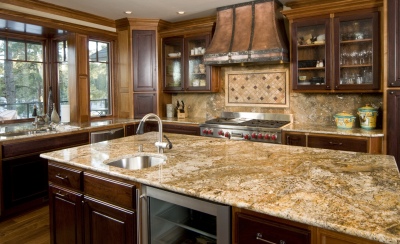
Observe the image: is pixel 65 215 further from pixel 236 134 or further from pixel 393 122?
pixel 393 122

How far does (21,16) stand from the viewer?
147 inches

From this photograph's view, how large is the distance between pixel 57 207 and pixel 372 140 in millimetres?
3100

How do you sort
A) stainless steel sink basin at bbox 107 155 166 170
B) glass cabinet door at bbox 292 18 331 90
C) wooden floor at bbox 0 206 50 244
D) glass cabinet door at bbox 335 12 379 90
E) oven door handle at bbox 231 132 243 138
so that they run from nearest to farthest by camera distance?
stainless steel sink basin at bbox 107 155 166 170 → wooden floor at bbox 0 206 50 244 → glass cabinet door at bbox 335 12 379 90 → glass cabinet door at bbox 292 18 331 90 → oven door handle at bbox 231 132 243 138

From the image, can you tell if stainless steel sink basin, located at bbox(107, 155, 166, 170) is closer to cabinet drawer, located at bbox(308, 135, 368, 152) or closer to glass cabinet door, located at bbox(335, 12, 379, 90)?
cabinet drawer, located at bbox(308, 135, 368, 152)

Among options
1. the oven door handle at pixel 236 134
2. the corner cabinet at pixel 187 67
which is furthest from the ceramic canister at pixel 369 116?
the corner cabinet at pixel 187 67

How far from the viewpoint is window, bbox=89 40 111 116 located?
4922 mm

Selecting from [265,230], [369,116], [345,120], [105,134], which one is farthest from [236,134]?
[265,230]

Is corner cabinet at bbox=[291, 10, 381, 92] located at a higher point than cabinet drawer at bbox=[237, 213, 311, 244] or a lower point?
higher

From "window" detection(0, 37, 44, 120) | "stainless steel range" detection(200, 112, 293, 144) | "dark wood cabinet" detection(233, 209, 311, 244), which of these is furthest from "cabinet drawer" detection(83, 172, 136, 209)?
"window" detection(0, 37, 44, 120)

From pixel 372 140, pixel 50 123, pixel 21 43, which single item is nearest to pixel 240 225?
pixel 372 140

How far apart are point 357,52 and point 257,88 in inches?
57.8

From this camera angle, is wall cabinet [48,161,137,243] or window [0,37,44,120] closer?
wall cabinet [48,161,137,243]

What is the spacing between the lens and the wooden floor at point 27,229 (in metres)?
2.76

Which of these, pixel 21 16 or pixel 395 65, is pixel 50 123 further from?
pixel 395 65
